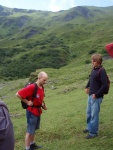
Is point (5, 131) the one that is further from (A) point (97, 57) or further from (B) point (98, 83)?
(B) point (98, 83)

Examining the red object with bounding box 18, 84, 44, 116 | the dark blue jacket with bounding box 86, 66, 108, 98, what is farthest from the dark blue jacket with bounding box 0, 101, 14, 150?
the dark blue jacket with bounding box 86, 66, 108, 98

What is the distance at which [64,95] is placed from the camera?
24328 millimetres

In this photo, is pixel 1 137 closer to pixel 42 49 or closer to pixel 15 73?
pixel 15 73

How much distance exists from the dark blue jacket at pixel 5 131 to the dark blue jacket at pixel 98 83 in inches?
254

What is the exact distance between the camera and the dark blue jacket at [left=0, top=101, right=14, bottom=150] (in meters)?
3.28

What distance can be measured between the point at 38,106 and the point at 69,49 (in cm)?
9024

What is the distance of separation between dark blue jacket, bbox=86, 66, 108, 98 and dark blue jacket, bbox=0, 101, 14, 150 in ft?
21.1

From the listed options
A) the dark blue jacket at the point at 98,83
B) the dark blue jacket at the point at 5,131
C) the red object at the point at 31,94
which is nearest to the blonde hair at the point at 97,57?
the dark blue jacket at the point at 98,83

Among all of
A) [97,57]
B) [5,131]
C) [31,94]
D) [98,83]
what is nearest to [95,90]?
[98,83]

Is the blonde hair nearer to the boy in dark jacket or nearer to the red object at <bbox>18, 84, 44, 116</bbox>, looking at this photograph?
the boy in dark jacket

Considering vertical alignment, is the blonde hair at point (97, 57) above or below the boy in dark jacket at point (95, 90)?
above

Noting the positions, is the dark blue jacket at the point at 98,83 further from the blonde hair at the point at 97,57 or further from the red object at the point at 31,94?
the red object at the point at 31,94

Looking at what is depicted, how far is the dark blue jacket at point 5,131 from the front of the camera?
3276 millimetres

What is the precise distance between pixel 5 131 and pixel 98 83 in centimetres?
694
